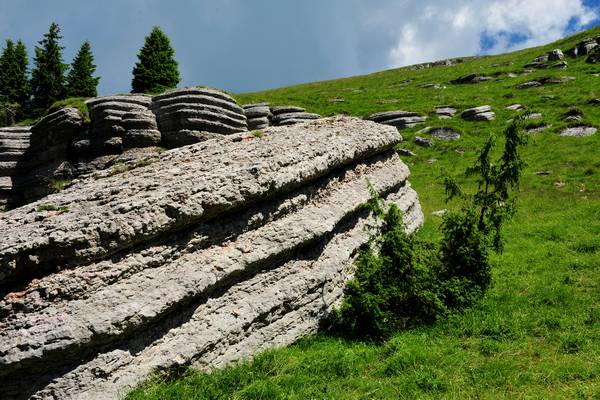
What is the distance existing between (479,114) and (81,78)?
56.2 m

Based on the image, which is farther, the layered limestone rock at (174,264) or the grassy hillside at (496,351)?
the grassy hillside at (496,351)

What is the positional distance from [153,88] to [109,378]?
4431cm

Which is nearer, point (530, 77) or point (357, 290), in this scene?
point (357, 290)

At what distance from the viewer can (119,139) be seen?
27.4 meters

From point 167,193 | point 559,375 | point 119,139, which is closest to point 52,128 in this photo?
point 119,139

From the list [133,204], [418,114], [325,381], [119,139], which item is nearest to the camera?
[325,381]

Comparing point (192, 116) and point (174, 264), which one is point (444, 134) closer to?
point (192, 116)

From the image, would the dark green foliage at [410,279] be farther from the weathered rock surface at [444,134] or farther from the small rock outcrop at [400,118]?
the small rock outcrop at [400,118]

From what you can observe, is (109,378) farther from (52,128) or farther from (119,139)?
(52,128)

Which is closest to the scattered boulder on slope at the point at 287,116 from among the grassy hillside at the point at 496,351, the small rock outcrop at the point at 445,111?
the small rock outcrop at the point at 445,111

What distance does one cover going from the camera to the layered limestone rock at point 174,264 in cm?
805

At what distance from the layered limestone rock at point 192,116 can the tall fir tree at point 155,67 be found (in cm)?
2044

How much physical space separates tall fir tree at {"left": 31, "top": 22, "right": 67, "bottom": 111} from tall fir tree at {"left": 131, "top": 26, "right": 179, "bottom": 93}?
917 inches

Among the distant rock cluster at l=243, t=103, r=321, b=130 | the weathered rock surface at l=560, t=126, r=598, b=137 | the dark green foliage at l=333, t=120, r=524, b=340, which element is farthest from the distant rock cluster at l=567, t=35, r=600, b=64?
the dark green foliage at l=333, t=120, r=524, b=340
